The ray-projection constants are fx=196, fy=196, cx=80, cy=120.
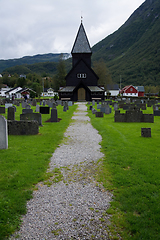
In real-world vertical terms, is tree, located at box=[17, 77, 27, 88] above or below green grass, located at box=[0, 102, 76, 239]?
above

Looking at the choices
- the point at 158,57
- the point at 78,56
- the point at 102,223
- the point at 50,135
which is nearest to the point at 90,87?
the point at 78,56

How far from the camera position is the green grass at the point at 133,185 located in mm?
3607

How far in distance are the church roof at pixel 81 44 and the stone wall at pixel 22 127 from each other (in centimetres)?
4816

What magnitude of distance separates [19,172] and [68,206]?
2.26 meters

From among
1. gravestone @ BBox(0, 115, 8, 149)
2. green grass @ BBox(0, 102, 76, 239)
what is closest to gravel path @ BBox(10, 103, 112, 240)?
green grass @ BBox(0, 102, 76, 239)

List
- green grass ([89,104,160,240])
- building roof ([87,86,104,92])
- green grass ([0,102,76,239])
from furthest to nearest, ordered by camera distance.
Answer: building roof ([87,86,104,92]) → green grass ([0,102,76,239]) → green grass ([89,104,160,240])

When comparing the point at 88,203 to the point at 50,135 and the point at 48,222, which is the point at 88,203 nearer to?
the point at 48,222

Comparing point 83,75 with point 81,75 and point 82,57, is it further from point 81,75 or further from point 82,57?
point 82,57

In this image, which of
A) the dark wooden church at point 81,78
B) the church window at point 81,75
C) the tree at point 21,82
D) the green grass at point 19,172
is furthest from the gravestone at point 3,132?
the tree at point 21,82

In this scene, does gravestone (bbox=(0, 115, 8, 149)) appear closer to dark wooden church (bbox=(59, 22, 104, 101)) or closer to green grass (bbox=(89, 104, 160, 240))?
green grass (bbox=(89, 104, 160, 240))

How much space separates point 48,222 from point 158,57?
15442cm

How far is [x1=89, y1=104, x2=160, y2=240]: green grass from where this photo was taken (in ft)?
11.8

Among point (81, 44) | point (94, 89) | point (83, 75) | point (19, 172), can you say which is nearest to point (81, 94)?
point (94, 89)

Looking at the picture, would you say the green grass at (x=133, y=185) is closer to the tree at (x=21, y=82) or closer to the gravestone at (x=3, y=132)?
the gravestone at (x=3, y=132)
